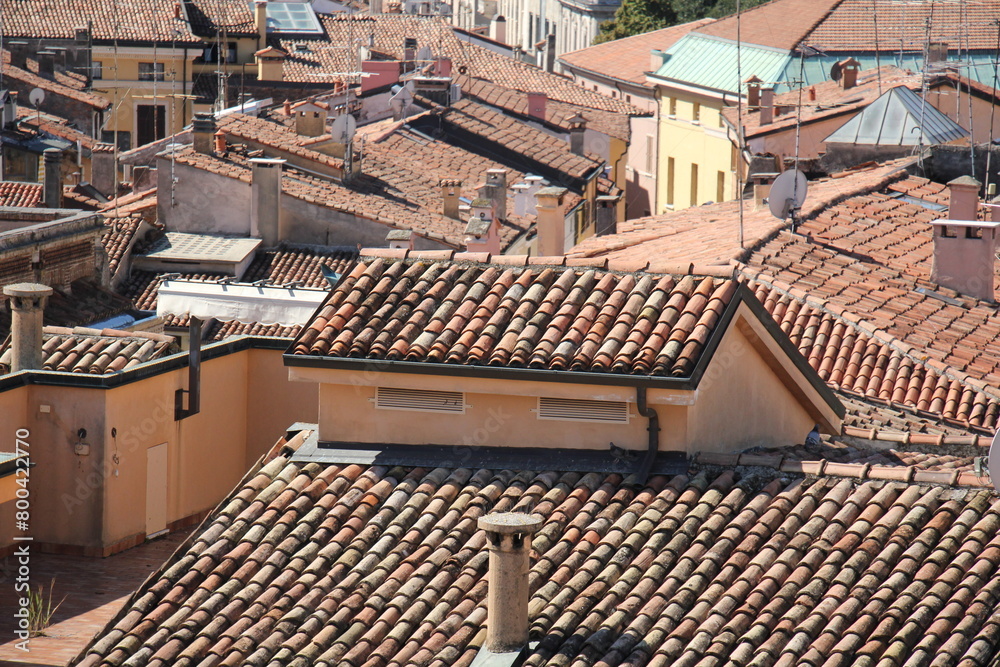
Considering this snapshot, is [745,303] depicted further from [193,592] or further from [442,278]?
[193,592]

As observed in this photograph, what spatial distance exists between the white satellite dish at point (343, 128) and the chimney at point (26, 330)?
72.0 ft

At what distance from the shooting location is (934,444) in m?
12.7

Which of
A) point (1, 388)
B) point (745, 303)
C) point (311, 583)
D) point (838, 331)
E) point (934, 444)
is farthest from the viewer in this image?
point (838, 331)

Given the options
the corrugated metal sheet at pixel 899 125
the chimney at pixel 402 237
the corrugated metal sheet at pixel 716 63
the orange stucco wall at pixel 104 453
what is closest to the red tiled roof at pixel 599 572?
the orange stucco wall at pixel 104 453

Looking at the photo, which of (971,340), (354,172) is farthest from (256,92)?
(971,340)

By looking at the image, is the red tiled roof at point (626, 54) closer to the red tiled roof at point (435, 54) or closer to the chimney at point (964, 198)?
the red tiled roof at point (435, 54)

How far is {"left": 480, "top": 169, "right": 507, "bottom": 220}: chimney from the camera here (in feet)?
111

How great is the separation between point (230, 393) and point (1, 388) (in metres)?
2.16

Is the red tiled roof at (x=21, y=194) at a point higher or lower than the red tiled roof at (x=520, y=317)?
lower

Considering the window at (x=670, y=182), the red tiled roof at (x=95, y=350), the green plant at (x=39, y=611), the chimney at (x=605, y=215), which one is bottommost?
the window at (x=670, y=182)

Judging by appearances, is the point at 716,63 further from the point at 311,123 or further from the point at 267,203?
the point at 267,203

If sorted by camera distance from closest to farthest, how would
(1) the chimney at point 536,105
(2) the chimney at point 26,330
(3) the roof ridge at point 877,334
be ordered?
(2) the chimney at point 26,330 → (3) the roof ridge at point 877,334 → (1) the chimney at point 536,105

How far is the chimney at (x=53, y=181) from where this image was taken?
32.2 m

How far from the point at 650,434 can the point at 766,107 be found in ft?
95.0
